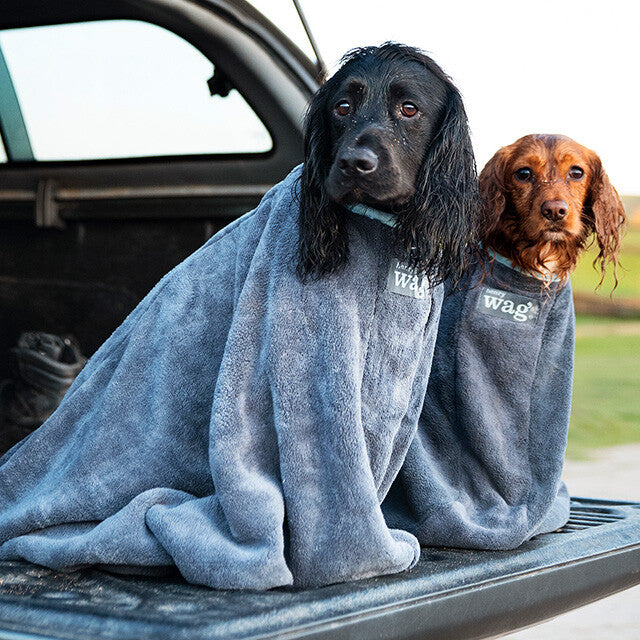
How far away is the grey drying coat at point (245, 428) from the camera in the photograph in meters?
1.80

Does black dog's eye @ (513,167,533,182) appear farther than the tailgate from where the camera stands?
Yes

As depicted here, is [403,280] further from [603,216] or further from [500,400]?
[603,216]

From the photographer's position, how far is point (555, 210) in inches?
87.7

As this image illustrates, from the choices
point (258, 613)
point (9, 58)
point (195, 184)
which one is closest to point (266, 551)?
point (258, 613)

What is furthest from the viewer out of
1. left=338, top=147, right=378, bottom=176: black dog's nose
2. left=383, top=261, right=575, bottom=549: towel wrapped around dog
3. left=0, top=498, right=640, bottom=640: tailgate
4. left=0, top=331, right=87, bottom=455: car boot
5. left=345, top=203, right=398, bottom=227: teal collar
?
left=0, top=331, right=87, bottom=455: car boot

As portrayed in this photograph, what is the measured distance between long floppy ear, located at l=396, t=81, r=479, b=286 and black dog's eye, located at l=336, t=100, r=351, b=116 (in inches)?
6.7

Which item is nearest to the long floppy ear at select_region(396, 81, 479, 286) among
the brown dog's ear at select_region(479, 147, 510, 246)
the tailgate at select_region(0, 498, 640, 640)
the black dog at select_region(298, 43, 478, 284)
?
the black dog at select_region(298, 43, 478, 284)

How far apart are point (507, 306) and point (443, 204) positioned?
0.46 m

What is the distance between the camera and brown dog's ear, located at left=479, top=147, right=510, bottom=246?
2246mm

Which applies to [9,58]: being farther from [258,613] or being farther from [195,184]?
[258,613]

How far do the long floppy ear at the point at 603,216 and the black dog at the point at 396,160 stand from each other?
0.52 metres

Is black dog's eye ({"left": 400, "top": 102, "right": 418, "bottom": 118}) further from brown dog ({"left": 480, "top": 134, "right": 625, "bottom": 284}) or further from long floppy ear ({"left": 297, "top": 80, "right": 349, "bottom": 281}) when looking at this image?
brown dog ({"left": 480, "top": 134, "right": 625, "bottom": 284})

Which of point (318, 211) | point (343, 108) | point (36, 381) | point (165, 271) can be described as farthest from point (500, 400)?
point (36, 381)

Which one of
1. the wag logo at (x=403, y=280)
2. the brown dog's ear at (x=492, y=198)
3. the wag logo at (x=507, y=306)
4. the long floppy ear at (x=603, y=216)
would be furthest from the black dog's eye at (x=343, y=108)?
the long floppy ear at (x=603, y=216)
